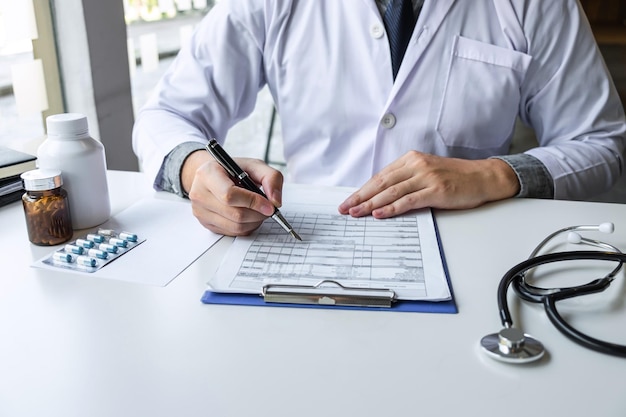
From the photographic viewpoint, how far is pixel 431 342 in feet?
1.97

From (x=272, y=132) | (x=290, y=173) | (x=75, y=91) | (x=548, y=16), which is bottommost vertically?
(x=272, y=132)

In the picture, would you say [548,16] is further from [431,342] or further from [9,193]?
[9,193]

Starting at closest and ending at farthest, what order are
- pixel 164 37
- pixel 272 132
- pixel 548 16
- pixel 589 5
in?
pixel 548 16 < pixel 164 37 < pixel 589 5 < pixel 272 132

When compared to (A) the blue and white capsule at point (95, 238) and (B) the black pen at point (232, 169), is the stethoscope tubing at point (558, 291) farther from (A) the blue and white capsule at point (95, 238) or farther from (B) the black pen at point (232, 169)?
(A) the blue and white capsule at point (95, 238)

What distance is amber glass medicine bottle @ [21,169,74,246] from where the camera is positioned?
0.79m

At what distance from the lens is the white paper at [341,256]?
2.32 ft

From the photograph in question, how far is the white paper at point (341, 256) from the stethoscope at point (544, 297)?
0.24 ft

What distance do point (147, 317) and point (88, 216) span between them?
28 cm

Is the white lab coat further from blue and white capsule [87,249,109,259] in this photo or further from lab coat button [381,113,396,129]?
blue and white capsule [87,249,109,259]

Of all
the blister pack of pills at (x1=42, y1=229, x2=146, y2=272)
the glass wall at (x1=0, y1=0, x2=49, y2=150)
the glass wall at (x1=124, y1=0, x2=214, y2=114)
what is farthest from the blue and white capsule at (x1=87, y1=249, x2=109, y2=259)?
the glass wall at (x1=124, y1=0, x2=214, y2=114)

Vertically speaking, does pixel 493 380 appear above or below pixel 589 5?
below

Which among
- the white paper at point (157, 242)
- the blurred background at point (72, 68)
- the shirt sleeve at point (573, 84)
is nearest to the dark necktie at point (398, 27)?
the shirt sleeve at point (573, 84)

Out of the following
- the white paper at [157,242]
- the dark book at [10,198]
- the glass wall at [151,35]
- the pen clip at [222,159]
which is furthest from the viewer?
the glass wall at [151,35]

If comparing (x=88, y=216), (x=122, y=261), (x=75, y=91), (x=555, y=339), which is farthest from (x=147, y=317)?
(x=75, y=91)
